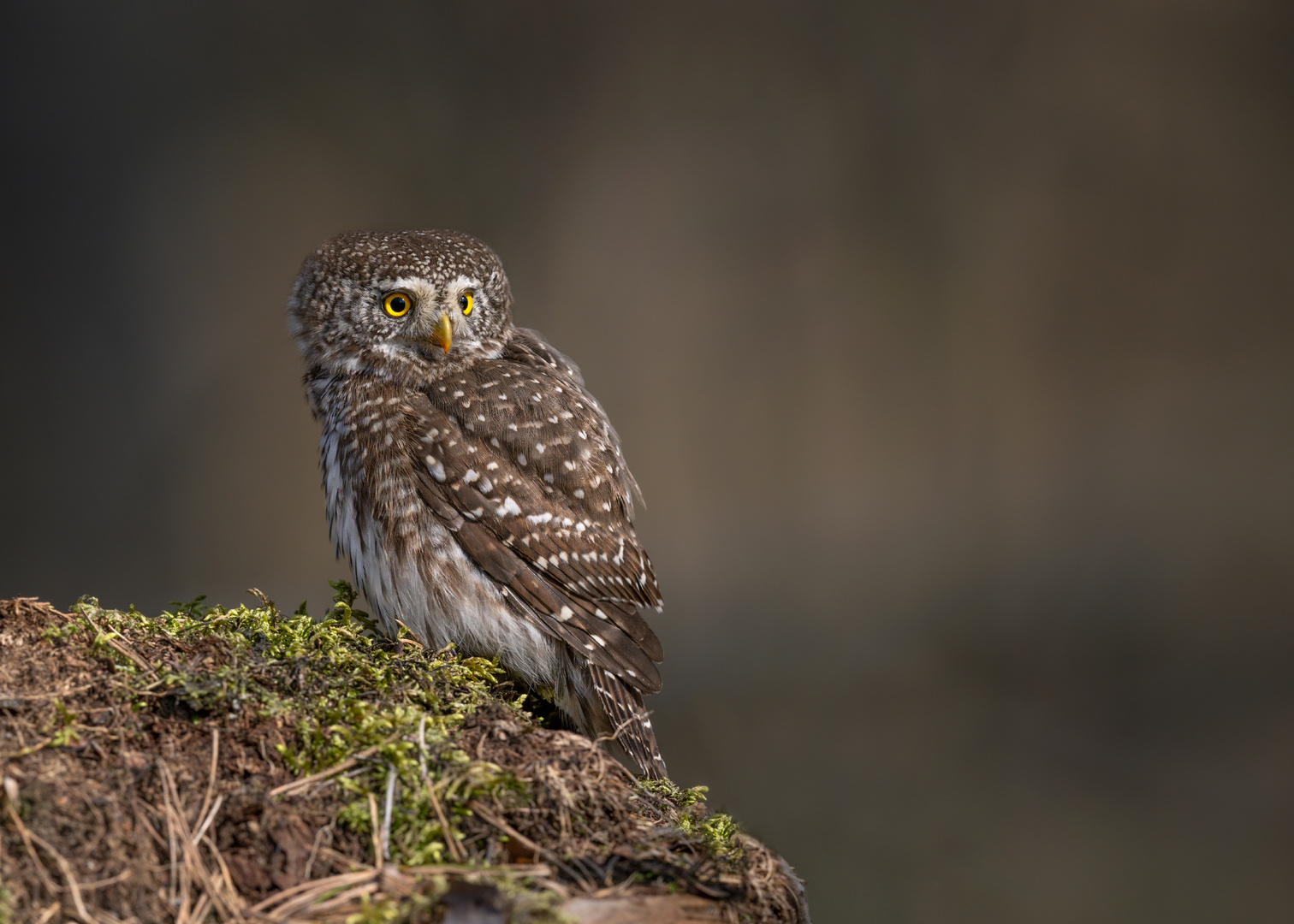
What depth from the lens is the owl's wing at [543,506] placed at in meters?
1.99

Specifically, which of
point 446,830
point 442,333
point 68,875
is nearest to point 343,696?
point 446,830

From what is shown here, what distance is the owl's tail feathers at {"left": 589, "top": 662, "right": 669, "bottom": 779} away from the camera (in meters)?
1.91

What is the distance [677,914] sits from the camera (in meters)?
1.12

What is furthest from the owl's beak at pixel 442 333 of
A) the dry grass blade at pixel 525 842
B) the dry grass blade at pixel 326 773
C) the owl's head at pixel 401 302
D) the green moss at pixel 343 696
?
the dry grass blade at pixel 525 842

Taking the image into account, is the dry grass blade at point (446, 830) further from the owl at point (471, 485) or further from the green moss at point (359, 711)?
the owl at point (471, 485)

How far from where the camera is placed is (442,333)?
2137mm

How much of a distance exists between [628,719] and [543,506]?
495 mm

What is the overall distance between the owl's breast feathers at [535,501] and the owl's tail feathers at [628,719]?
3cm

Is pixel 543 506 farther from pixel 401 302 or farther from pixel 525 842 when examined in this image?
pixel 525 842

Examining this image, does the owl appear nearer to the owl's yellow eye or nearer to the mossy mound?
the owl's yellow eye

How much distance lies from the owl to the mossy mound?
0.48 m

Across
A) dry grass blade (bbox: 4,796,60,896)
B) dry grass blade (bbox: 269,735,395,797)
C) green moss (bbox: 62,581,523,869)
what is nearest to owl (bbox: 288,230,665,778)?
green moss (bbox: 62,581,523,869)

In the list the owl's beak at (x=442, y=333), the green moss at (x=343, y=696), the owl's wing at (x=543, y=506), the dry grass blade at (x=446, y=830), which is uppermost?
the owl's beak at (x=442, y=333)

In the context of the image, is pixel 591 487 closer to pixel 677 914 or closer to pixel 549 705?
pixel 549 705
